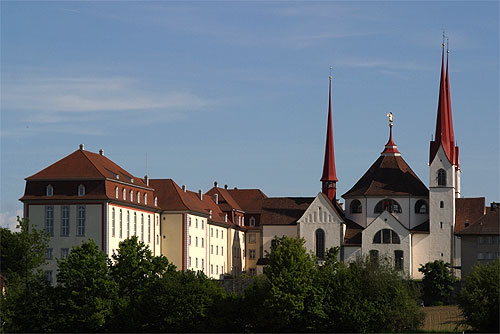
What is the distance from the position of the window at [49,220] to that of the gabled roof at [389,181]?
35804 millimetres

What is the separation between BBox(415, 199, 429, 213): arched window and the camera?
127062mm

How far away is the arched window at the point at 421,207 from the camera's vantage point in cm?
12706

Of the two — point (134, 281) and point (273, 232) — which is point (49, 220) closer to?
point (134, 281)

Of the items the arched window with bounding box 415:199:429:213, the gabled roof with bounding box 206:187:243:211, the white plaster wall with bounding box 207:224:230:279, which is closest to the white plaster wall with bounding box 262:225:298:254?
the white plaster wall with bounding box 207:224:230:279

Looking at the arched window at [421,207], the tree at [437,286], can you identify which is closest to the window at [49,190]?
the tree at [437,286]

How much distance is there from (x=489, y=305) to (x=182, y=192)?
48.0m

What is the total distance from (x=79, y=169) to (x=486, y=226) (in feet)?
122

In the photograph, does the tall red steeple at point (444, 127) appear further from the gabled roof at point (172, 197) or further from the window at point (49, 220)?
the window at point (49, 220)

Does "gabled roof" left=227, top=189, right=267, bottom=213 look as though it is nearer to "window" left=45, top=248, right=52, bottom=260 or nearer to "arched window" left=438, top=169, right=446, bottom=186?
"arched window" left=438, top=169, right=446, bottom=186

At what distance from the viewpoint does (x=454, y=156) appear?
421 feet

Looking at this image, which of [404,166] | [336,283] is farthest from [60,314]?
[404,166]

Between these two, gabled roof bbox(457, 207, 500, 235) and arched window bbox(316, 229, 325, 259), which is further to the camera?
arched window bbox(316, 229, 325, 259)

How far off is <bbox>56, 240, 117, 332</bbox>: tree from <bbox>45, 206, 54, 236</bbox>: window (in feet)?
53.4

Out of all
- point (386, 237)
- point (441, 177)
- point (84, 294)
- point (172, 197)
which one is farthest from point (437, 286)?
point (84, 294)
